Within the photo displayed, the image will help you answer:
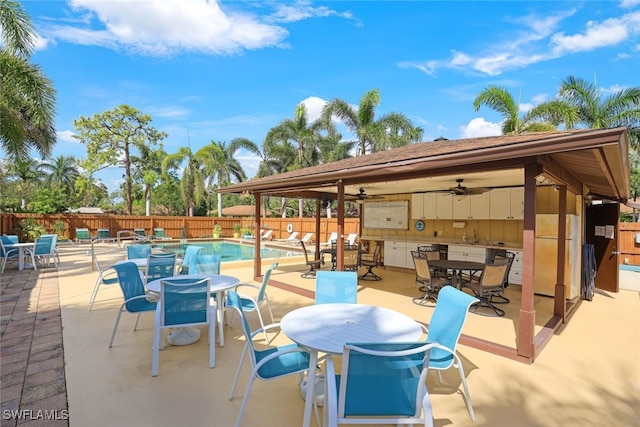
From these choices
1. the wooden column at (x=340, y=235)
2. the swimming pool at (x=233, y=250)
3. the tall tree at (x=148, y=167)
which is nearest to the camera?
the wooden column at (x=340, y=235)

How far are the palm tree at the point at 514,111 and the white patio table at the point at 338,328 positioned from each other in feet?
49.6

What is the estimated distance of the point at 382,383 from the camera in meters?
1.89

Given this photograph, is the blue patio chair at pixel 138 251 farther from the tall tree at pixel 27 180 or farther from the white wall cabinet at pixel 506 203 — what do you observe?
the tall tree at pixel 27 180

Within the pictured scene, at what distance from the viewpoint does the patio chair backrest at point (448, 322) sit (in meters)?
2.74

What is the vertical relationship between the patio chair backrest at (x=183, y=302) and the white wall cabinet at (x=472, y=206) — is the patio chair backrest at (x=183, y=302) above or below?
below

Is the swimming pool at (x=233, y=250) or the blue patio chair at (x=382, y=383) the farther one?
the swimming pool at (x=233, y=250)

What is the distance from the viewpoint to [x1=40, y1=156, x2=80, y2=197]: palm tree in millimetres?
40359

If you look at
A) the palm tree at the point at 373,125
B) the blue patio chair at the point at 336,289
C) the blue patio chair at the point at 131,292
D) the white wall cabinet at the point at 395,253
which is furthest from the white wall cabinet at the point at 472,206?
the palm tree at the point at 373,125

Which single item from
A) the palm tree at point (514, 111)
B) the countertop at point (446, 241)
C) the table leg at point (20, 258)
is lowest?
the table leg at point (20, 258)

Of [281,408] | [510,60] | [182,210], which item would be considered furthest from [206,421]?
[182,210]

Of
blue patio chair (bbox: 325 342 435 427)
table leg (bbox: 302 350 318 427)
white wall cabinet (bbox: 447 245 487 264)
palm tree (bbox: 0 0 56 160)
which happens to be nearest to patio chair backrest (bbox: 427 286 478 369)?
blue patio chair (bbox: 325 342 435 427)

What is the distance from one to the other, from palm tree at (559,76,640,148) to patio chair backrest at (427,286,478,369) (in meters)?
15.4

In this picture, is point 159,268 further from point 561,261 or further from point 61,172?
point 61,172

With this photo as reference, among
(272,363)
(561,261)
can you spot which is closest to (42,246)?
(272,363)
